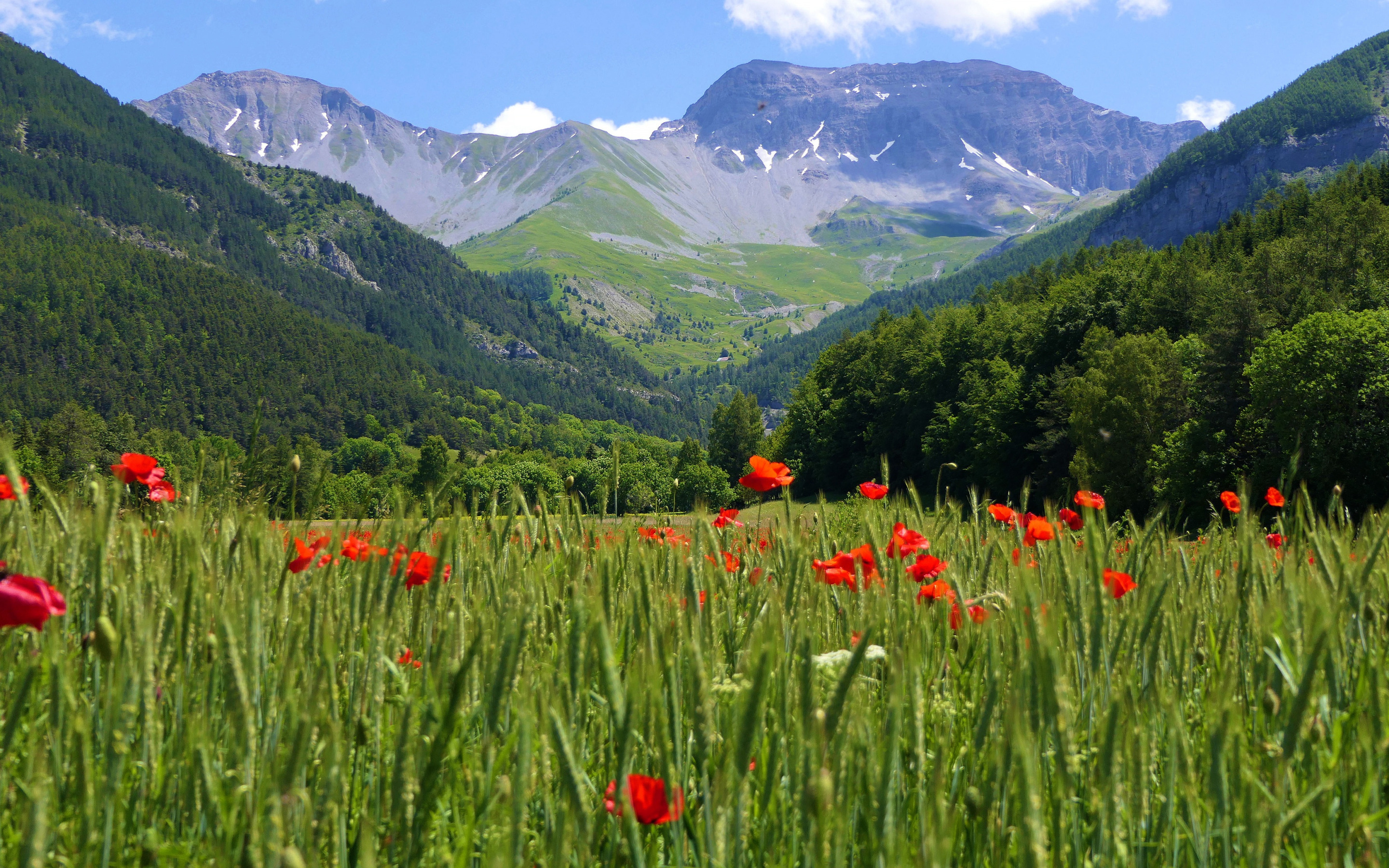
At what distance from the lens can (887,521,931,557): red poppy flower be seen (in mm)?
2488

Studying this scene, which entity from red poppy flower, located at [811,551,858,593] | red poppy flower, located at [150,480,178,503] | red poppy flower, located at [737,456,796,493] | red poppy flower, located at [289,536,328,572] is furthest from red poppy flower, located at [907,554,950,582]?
red poppy flower, located at [150,480,178,503]

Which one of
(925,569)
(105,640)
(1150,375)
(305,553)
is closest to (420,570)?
(305,553)

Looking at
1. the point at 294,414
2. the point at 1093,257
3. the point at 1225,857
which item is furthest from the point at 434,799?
the point at 294,414

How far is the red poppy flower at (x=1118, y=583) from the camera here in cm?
213

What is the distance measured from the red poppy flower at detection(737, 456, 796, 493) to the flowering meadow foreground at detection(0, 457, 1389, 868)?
32.4 inches

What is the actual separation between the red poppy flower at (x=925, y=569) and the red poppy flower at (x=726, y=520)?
2492 millimetres

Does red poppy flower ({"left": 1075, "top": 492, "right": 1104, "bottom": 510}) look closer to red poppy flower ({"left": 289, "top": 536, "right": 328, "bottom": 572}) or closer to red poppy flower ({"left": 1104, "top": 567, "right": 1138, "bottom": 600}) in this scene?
red poppy flower ({"left": 1104, "top": 567, "right": 1138, "bottom": 600})

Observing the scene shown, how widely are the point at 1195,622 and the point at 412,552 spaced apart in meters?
1.89

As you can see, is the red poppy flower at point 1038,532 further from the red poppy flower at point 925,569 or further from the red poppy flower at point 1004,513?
Answer: the red poppy flower at point 925,569

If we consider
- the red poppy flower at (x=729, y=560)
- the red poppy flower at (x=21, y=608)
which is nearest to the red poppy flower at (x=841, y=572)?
the red poppy flower at (x=729, y=560)

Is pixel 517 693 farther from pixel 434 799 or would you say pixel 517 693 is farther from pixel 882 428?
pixel 882 428

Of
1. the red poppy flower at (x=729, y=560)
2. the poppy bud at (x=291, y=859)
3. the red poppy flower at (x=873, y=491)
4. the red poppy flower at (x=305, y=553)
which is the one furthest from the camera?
the red poppy flower at (x=873, y=491)

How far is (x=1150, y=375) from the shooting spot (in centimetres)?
4391

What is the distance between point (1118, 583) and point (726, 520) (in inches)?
138
